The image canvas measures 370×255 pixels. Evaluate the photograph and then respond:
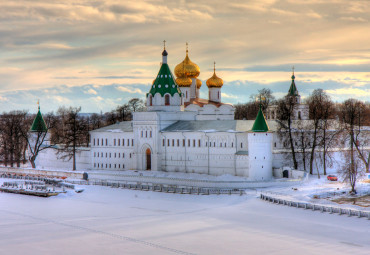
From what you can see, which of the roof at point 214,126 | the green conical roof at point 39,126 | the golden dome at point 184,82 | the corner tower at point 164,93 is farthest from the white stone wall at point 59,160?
the golden dome at point 184,82

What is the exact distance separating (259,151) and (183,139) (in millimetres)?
8483

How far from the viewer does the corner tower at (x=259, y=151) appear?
45.6m

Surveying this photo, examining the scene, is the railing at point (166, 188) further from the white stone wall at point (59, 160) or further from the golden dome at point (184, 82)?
the golden dome at point (184, 82)

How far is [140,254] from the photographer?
2472 cm

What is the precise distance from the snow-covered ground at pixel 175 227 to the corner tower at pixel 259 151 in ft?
17.1

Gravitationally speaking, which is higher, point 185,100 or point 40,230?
point 185,100

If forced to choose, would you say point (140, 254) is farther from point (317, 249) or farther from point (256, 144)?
point (256, 144)

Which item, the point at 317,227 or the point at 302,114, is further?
the point at 302,114

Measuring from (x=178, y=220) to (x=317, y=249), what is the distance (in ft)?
30.7

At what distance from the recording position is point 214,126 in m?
50.0

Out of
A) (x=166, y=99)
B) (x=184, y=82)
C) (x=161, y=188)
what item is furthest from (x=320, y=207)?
(x=184, y=82)

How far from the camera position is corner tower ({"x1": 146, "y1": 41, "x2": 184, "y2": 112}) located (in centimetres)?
5381

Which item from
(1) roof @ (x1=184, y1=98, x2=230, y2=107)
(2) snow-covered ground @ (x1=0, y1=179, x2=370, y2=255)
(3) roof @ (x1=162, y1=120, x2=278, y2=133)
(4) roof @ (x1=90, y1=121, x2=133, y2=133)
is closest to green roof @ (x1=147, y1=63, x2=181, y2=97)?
(3) roof @ (x1=162, y1=120, x2=278, y2=133)

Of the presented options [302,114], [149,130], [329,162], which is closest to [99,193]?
[149,130]
